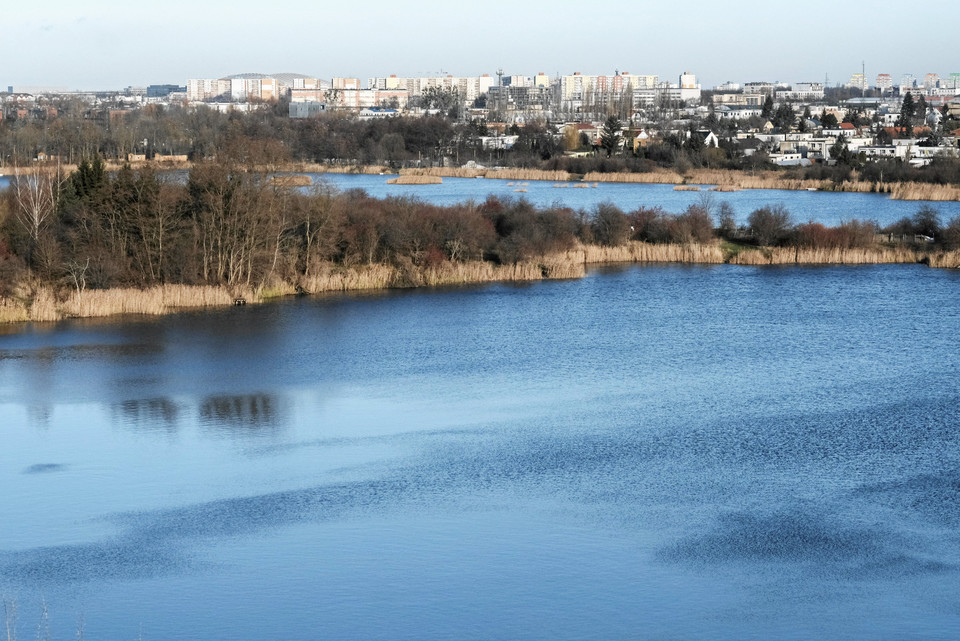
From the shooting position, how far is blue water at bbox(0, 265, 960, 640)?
40.6 ft

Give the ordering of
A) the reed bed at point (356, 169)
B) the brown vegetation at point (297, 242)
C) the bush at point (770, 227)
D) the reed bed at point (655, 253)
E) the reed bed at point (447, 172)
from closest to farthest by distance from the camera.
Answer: the brown vegetation at point (297, 242), the reed bed at point (655, 253), the bush at point (770, 227), the reed bed at point (447, 172), the reed bed at point (356, 169)

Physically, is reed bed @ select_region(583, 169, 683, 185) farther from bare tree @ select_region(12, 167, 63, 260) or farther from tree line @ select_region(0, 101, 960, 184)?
bare tree @ select_region(12, 167, 63, 260)

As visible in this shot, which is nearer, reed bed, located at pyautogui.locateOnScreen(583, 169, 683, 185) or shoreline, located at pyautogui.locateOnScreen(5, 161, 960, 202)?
shoreline, located at pyautogui.locateOnScreen(5, 161, 960, 202)

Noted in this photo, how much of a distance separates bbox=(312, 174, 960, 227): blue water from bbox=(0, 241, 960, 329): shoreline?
5208 millimetres

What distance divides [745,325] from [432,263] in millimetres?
9851

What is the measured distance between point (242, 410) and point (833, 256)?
23.4 meters

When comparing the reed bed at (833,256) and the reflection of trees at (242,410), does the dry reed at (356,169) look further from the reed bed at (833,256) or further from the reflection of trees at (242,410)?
the reflection of trees at (242,410)

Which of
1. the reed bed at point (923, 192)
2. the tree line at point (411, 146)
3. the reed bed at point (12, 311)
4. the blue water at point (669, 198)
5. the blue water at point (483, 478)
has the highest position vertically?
the tree line at point (411, 146)

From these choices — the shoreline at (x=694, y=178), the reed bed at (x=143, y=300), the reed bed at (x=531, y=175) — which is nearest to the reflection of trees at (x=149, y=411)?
the reed bed at (x=143, y=300)

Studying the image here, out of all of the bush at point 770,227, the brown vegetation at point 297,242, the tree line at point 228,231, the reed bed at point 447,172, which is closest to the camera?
the brown vegetation at point 297,242

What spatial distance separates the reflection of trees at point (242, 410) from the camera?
762 inches

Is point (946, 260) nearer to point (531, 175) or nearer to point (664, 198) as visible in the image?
point (664, 198)

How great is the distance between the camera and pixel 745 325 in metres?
27.6

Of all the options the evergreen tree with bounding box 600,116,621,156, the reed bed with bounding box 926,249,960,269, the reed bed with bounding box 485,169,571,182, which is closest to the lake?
the reed bed with bounding box 485,169,571,182
